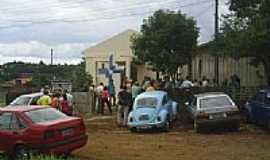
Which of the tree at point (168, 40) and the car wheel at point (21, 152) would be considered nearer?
the car wheel at point (21, 152)

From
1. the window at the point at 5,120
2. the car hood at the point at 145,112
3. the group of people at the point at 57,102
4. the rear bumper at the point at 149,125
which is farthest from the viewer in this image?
the group of people at the point at 57,102

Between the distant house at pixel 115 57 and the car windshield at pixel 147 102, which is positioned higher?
the distant house at pixel 115 57

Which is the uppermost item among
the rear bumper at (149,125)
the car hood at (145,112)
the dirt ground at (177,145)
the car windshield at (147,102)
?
the car windshield at (147,102)

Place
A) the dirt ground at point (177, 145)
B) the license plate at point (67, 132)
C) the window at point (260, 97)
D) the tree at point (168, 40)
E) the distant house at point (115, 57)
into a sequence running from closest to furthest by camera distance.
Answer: the license plate at point (67, 132)
the dirt ground at point (177, 145)
the window at point (260, 97)
the tree at point (168, 40)
the distant house at point (115, 57)

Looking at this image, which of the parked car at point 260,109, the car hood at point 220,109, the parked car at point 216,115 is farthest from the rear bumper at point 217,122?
the parked car at point 260,109

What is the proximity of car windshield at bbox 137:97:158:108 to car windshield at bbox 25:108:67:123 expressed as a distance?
9.44 m

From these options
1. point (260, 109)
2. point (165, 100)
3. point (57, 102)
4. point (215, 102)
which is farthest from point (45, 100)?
point (260, 109)

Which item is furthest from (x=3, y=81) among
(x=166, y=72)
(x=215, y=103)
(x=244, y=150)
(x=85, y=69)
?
(x=244, y=150)

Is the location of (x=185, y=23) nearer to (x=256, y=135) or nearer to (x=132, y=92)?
(x=132, y=92)

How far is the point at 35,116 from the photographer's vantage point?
659 inches

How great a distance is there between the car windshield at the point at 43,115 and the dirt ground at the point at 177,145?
142cm

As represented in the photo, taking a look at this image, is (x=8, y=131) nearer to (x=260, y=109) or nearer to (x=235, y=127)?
(x=235, y=127)

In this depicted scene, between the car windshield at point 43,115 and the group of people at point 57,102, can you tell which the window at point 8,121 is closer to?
the car windshield at point 43,115

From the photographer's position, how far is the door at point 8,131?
54.1 feet
